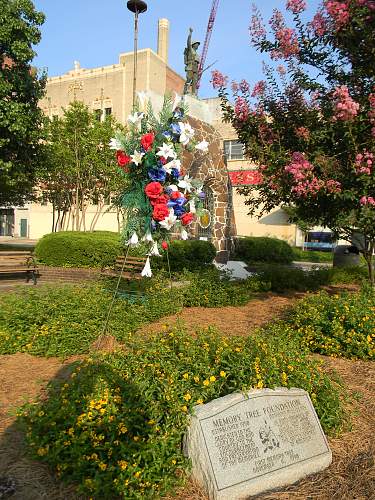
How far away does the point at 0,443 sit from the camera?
302 cm

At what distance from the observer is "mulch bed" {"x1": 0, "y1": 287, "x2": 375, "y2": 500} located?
257 centimetres

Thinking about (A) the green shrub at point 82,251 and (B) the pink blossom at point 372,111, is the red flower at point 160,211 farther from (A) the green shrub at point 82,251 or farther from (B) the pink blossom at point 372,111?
(A) the green shrub at point 82,251

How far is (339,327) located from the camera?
526cm

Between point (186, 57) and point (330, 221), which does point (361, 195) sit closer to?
point (330, 221)

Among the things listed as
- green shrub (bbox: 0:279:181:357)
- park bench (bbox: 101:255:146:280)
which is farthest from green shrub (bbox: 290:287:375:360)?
park bench (bbox: 101:255:146:280)

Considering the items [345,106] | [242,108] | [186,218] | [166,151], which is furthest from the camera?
[242,108]

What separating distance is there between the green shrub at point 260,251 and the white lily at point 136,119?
15152 millimetres

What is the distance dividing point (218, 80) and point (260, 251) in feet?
44.9

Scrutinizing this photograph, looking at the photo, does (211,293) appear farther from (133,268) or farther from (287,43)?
(287,43)

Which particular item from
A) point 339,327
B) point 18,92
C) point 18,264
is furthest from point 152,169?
point 18,92

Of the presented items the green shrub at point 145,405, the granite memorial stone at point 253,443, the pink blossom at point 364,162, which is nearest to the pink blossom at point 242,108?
the pink blossom at point 364,162

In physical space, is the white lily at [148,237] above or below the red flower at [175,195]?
below

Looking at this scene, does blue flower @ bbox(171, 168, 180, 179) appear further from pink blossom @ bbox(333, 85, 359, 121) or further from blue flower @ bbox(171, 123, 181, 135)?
pink blossom @ bbox(333, 85, 359, 121)

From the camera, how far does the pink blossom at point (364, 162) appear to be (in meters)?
5.63
